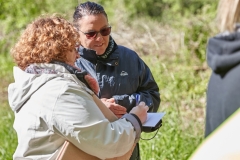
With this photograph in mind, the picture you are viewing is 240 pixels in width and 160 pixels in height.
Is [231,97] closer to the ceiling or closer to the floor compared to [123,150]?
closer to the ceiling

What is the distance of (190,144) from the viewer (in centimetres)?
519

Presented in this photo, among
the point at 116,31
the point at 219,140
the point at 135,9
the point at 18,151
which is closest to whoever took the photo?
the point at 219,140

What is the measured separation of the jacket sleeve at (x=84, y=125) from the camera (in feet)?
8.23

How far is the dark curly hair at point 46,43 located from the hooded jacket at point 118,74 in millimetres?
490

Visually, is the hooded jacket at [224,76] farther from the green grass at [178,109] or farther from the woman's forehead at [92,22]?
the green grass at [178,109]

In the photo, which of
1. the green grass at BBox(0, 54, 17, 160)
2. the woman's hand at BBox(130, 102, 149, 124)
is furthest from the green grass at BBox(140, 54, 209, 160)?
the woman's hand at BBox(130, 102, 149, 124)

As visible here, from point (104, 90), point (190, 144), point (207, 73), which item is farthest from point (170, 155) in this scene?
point (207, 73)

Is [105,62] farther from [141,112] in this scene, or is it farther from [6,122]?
[6,122]

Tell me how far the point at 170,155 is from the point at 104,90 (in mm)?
1863

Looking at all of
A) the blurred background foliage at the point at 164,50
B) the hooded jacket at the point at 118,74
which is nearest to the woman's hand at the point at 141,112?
the hooded jacket at the point at 118,74

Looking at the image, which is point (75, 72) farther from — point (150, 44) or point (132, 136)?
point (150, 44)

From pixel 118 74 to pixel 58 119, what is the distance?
882mm

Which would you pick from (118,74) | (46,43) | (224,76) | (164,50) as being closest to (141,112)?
(118,74)

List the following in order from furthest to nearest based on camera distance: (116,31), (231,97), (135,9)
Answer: (135,9) → (116,31) → (231,97)
